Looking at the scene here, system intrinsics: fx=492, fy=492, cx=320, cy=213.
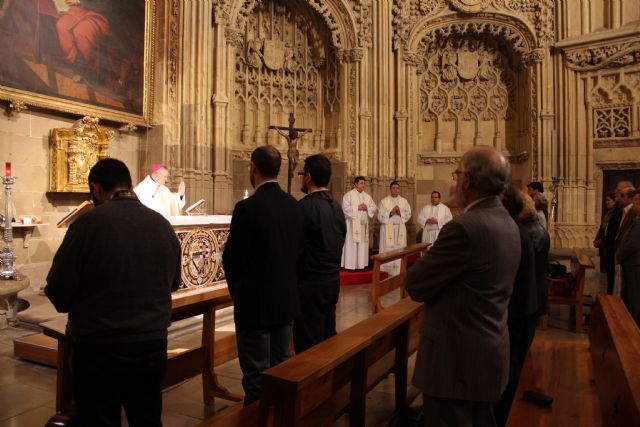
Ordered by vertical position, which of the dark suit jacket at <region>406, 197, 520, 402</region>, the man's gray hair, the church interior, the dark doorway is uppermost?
the church interior

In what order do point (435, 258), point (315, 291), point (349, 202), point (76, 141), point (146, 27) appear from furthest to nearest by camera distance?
point (349, 202)
point (146, 27)
point (76, 141)
point (315, 291)
point (435, 258)

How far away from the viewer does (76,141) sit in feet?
24.2

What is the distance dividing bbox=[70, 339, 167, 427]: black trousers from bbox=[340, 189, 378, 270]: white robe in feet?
25.3

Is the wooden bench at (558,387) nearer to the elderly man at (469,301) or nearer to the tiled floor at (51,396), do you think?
the elderly man at (469,301)

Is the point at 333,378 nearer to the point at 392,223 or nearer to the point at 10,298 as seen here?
the point at 10,298

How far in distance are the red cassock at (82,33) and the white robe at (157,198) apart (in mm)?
2922

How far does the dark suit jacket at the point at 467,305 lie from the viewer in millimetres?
1746

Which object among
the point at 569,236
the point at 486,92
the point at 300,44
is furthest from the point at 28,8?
the point at 569,236

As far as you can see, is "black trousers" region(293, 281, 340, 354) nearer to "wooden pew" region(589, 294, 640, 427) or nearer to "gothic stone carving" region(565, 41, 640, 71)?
"wooden pew" region(589, 294, 640, 427)

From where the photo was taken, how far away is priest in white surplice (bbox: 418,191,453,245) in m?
10.3

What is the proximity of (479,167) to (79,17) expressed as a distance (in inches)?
303

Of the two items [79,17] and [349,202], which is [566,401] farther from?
[79,17]

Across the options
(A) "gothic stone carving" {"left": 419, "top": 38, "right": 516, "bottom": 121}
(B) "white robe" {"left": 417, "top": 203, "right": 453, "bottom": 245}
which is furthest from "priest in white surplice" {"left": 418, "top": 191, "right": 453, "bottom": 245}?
(A) "gothic stone carving" {"left": 419, "top": 38, "right": 516, "bottom": 121}

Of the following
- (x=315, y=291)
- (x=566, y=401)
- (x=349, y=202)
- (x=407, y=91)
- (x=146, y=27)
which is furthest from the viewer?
(x=407, y=91)
